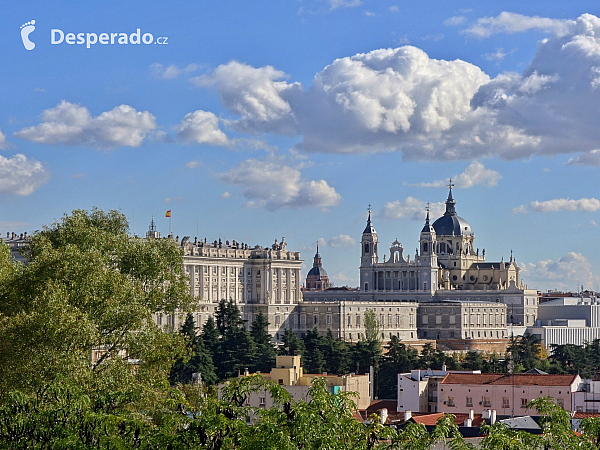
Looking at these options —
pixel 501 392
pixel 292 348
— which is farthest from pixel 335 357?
pixel 501 392

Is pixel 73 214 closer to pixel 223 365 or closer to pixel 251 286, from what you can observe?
pixel 223 365

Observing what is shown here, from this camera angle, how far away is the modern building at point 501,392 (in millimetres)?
66812

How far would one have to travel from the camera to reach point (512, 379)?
68.8 m

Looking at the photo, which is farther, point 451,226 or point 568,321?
point 451,226

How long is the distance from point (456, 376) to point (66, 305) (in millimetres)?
41627

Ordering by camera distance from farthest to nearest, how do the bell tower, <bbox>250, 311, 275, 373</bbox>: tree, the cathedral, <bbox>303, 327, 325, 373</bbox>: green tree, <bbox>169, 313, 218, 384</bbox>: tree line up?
1. the bell tower
2. the cathedral
3. <bbox>303, 327, 325, 373</bbox>: green tree
4. <bbox>250, 311, 275, 373</bbox>: tree
5. <bbox>169, 313, 218, 384</bbox>: tree

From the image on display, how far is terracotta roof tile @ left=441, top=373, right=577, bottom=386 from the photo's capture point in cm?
6812

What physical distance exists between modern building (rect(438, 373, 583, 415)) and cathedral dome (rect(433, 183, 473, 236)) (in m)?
109

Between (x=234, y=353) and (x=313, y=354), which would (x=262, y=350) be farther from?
(x=313, y=354)

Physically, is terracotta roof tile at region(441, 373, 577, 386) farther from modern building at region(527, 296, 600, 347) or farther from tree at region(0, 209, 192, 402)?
modern building at region(527, 296, 600, 347)

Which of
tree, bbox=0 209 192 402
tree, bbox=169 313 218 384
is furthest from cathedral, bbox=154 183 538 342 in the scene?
tree, bbox=0 209 192 402

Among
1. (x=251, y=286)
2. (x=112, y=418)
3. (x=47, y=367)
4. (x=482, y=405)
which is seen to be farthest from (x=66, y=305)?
(x=251, y=286)

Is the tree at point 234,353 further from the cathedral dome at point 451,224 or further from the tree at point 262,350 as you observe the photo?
the cathedral dome at point 451,224

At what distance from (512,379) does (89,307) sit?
131 ft
